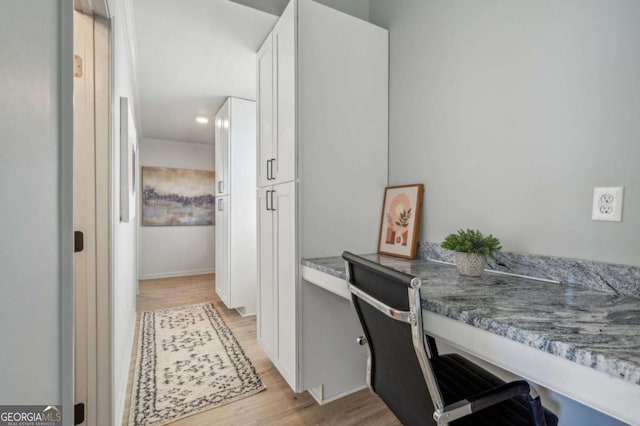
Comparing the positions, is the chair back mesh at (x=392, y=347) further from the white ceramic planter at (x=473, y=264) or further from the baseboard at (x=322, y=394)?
the baseboard at (x=322, y=394)

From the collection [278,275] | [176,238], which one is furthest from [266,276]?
[176,238]

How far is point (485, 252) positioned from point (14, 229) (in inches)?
55.5

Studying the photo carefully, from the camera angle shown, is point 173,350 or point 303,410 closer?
point 303,410

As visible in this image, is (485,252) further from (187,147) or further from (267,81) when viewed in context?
(187,147)

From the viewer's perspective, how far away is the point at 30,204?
0.55 meters

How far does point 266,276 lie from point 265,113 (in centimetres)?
117

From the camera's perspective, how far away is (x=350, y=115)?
5.98 ft

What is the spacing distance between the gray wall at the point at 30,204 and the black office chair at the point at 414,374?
758mm

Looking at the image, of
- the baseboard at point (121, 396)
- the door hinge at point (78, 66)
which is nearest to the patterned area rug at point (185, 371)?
the baseboard at point (121, 396)

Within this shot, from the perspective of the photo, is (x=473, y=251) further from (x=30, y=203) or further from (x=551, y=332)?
(x=30, y=203)

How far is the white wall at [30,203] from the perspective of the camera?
47 centimetres

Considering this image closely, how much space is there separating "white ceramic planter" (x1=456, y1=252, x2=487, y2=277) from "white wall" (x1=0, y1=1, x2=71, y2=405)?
134cm

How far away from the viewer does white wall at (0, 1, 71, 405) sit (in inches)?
18.5

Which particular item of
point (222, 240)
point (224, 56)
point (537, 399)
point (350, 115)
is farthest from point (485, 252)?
point (222, 240)
